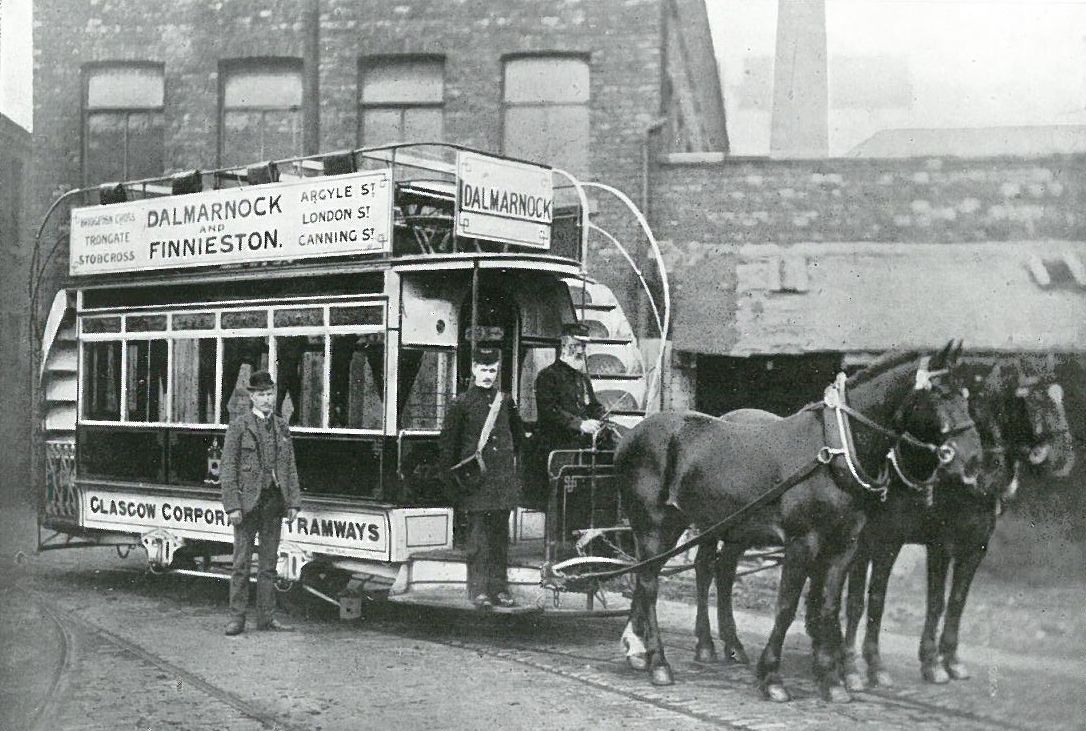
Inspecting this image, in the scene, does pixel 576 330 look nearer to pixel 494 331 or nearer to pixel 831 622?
pixel 494 331

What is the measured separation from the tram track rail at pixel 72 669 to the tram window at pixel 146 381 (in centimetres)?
188

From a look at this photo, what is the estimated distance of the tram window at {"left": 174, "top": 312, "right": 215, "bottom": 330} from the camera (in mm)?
10203

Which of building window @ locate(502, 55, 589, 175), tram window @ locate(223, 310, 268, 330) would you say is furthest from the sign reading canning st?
building window @ locate(502, 55, 589, 175)

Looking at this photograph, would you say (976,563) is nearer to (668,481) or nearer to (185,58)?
(668,481)

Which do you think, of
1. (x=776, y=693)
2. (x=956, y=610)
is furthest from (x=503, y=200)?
(x=956, y=610)

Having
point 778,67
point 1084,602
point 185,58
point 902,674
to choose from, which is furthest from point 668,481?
point 778,67

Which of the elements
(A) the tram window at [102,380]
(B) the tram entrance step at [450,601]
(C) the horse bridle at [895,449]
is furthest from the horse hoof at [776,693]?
→ (A) the tram window at [102,380]

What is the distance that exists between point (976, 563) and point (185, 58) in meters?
12.9

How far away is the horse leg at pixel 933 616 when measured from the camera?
23.5 ft

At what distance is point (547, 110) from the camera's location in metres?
15.0

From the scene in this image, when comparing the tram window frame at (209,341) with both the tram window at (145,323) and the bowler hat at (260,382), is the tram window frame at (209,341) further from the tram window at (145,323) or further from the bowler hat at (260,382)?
the bowler hat at (260,382)

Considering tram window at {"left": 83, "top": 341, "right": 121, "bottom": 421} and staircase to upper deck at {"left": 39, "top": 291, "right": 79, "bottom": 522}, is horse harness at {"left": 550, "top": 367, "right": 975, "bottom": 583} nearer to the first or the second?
tram window at {"left": 83, "top": 341, "right": 121, "bottom": 421}

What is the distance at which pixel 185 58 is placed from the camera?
53.0ft

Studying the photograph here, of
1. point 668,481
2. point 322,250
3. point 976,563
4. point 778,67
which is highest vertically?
point 778,67
